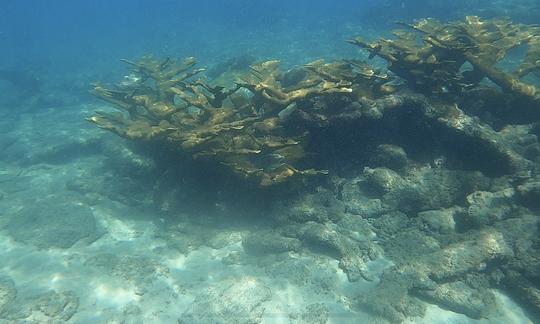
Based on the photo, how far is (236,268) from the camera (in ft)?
24.4

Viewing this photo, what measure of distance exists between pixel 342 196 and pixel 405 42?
13.7 ft

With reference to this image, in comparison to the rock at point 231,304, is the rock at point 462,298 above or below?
above

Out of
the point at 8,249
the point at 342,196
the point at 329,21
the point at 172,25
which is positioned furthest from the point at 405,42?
the point at 172,25

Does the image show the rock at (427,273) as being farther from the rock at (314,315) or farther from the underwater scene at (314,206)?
the rock at (314,315)

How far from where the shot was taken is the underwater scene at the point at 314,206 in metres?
6.49

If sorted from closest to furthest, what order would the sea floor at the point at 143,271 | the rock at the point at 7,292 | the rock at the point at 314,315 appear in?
1. the rock at the point at 314,315
2. the sea floor at the point at 143,271
3. the rock at the point at 7,292

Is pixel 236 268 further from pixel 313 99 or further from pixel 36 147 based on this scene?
pixel 36 147

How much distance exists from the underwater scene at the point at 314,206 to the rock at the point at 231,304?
0.03m

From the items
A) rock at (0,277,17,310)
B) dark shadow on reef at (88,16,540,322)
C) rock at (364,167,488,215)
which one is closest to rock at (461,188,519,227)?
dark shadow on reef at (88,16,540,322)

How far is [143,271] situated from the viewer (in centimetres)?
752

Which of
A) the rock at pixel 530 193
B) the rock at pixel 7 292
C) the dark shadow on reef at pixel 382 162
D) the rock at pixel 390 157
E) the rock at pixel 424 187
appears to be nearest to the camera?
the dark shadow on reef at pixel 382 162

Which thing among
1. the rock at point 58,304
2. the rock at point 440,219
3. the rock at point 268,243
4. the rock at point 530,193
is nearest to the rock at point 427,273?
the rock at point 440,219

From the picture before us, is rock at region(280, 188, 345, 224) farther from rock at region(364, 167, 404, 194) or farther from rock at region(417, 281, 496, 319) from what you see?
rock at region(417, 281, 496, 319)

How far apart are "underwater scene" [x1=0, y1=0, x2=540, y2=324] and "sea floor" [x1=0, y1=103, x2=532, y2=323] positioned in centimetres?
3
